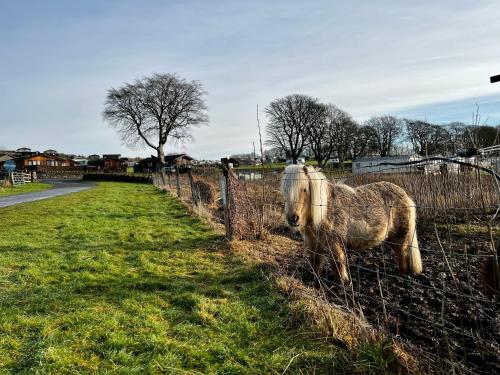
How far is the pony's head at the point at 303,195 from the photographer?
15.1 ft

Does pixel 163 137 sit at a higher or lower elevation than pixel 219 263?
higher

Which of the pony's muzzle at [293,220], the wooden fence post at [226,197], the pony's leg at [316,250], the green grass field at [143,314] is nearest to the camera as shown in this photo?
the green grass field at [143,314]

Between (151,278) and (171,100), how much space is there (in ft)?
167

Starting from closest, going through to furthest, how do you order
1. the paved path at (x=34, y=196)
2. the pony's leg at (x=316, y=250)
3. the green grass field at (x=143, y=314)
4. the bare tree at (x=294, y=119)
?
the green grass field at (x=143, y=314)
the pony's leg at (x=316, y=250)
the paved path at (x=34, y=196)
the bare tree at (x=294, y=119)

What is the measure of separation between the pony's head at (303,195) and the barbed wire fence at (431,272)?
0.70m

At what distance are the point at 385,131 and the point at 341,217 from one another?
5851 centimetres

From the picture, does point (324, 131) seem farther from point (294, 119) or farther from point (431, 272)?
point (431, 272)

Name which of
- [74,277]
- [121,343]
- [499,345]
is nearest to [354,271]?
[499,345]

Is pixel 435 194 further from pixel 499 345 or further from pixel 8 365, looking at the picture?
pixel 8 365

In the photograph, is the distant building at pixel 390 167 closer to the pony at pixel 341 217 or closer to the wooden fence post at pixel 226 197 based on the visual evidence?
the pony at pixel 341 217

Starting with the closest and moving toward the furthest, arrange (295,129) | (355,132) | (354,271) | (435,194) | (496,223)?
(354,271), (496,223), (435,194), (295,129), (355,132)

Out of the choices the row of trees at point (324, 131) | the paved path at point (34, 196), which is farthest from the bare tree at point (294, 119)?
the paved path at point (34, 196)

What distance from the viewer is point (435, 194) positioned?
9.57 meters

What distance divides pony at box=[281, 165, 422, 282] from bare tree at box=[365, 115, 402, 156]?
5521cm
